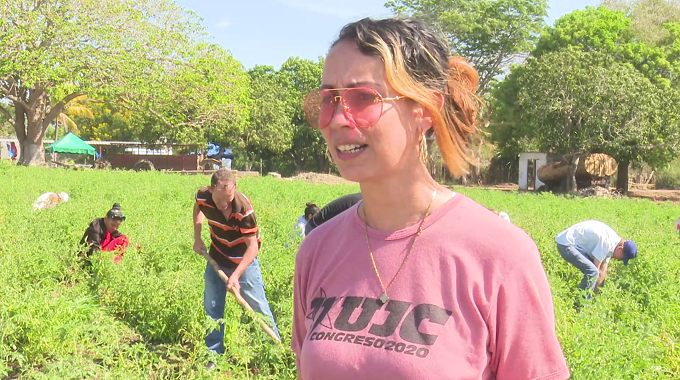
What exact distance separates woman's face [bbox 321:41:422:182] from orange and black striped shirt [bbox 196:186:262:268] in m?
3.81

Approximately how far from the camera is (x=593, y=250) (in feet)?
23.7

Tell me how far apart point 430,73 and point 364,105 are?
0.19 m

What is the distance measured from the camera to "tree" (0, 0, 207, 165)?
25609 millimetres

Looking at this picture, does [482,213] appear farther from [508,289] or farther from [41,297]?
[41,297]

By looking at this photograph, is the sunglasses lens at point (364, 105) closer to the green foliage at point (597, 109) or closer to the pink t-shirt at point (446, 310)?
the pink t-shirt at point (446, 310)

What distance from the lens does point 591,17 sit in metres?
32.1

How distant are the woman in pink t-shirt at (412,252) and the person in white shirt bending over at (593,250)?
594 cm

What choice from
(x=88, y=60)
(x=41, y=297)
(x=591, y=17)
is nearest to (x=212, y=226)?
(x=41, y=297)

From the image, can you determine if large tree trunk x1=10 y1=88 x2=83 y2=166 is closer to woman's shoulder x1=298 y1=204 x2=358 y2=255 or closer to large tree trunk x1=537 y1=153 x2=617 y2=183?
large tree trunk x1=537 y1=153 x2=617 y2=183

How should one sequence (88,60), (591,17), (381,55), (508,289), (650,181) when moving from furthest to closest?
(650,181), (591,17), (88,60), (381,55), (508,289)

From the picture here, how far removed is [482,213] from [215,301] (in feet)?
13.3

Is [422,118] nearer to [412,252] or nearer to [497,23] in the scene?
[412,252]

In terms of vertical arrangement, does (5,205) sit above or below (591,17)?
below

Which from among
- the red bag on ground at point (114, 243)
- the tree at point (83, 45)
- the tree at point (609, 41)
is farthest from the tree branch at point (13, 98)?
the tree at point (609, 41)
